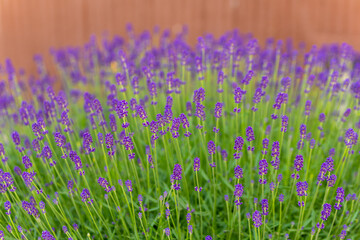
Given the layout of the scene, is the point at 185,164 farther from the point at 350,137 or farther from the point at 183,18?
the point at 183,18

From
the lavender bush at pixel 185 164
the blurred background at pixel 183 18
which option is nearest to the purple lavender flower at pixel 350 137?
the lavender bush at pixel 185 164

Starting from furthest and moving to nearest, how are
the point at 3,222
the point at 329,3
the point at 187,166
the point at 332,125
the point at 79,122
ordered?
the point at 329,3
the point at 79,122
the point at 332,125
the point at 187,166
the point at 3,222

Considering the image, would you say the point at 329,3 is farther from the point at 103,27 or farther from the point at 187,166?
the point at 187,166

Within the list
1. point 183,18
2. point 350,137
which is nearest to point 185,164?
point 350,137

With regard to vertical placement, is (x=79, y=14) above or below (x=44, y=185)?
above

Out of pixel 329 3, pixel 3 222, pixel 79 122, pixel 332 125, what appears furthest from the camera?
pixel 329 3

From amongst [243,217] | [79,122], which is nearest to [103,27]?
[79,122]

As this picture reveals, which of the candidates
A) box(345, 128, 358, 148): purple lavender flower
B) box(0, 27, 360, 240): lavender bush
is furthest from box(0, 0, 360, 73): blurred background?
box(345, 128, 358, 148): purple lavender flower

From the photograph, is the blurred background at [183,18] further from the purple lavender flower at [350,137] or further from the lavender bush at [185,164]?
the purple lavender flower at [350,137]
